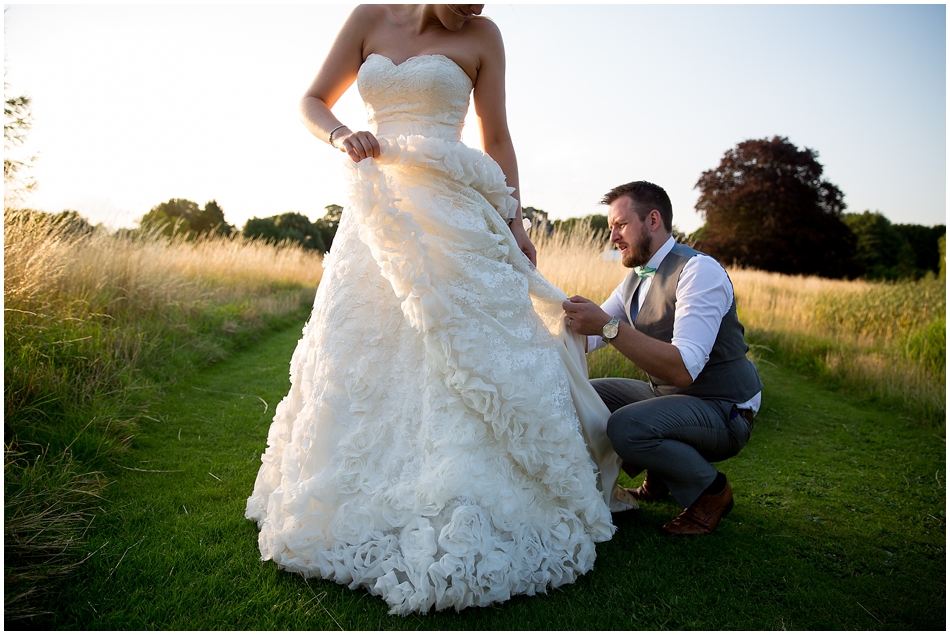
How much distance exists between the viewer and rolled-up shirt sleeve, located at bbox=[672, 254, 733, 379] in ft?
7.73

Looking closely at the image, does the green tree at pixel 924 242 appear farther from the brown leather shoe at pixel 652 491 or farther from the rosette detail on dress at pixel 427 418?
the rosette detail on dress at pixel 427 418

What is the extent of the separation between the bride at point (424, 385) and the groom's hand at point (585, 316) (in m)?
0.19

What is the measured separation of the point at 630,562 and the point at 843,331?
6.68 meters

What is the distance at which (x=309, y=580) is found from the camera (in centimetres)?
195

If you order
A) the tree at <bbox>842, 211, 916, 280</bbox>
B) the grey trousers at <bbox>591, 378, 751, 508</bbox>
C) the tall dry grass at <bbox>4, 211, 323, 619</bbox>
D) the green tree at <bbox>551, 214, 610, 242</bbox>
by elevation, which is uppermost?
the tree at <bbox>842, 211, 916, 280</bbox>

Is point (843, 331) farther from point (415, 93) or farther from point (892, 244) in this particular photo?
point (892, 244)

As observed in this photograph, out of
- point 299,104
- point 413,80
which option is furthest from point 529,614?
point 299,104

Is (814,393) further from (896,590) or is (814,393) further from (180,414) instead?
(180,414)

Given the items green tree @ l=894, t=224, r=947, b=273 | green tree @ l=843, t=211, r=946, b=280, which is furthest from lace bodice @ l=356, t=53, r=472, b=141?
green tree @ l=894, t=224, r=947, b=273

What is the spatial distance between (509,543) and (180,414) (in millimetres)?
2962

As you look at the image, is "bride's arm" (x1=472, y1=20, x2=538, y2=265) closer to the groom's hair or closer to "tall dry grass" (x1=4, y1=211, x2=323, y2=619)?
the groom's hair

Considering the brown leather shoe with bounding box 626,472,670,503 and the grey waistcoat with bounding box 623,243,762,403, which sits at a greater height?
the grey waistcoat with bounding box 623,243,762,403

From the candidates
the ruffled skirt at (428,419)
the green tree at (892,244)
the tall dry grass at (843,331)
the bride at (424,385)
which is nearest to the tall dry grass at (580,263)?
the tall dry grass at (843,331)

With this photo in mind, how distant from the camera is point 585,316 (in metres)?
2.38
